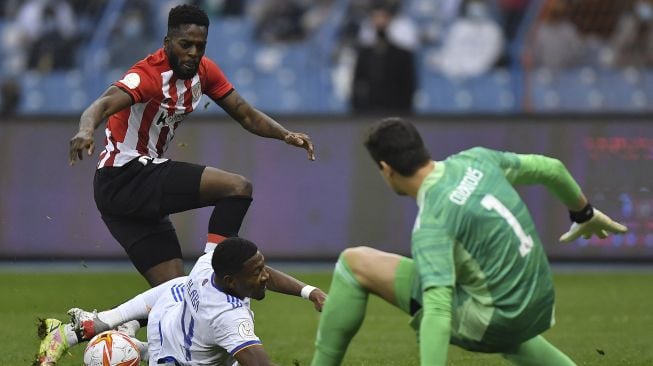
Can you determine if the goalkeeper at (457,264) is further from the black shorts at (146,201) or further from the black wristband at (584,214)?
the black shorts at (146,201)

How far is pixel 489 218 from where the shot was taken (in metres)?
5.39

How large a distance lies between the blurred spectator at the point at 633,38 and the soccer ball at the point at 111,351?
32.9 ft

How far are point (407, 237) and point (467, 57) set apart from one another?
288cm

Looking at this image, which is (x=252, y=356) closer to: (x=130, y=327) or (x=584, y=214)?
(x=130, y=327)

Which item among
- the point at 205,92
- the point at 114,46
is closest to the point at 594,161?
the point at 114,46

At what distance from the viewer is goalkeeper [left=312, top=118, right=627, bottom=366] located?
5234mm

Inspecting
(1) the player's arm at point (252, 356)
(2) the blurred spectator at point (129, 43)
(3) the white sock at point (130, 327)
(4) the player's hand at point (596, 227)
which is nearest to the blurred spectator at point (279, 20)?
(2) the blurred spectator at point (129, 43)

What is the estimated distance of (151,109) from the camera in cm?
765

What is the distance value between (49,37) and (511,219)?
1218 cm

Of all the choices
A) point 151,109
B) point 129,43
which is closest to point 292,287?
point 151,109

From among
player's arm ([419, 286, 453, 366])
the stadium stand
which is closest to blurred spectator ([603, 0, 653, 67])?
the stadium stand

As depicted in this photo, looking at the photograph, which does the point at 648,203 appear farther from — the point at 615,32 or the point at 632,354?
the point at 632,354

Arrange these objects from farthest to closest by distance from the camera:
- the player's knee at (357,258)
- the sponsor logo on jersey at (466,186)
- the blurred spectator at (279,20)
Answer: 1. the blurred spectator at (279,20)
2. the player's knee at (357,258)
3. the sponsor logo on jersey at (466,186)

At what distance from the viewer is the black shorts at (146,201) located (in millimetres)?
7645
